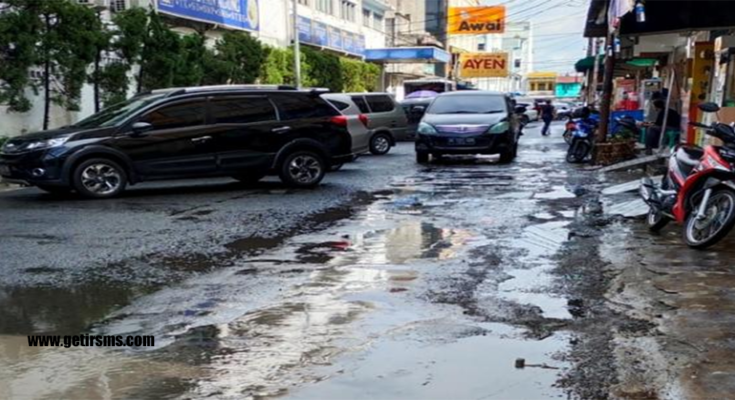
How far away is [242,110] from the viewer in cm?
1185

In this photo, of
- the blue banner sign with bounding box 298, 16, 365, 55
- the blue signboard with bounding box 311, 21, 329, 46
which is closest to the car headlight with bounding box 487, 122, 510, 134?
the blue banner sign with bounding box 298, 16, 365, 55

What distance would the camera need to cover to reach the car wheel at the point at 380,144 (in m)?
20.0

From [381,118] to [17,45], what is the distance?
9452 millimetres

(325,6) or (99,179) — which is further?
(325,6)

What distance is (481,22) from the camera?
2005 inches

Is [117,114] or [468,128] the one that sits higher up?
[117,114]

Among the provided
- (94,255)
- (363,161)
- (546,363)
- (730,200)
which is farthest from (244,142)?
(546,363)

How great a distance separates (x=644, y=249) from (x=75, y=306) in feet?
17.7

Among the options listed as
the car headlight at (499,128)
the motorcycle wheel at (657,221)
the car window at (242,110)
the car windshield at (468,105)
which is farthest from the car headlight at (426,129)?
the motorcycle wheel at (657,221)

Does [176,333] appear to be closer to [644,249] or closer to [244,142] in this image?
[644,249]

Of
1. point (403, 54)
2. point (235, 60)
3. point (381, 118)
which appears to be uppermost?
point (403, 54)

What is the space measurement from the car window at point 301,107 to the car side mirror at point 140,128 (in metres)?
2.20

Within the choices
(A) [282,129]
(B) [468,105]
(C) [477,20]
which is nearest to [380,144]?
(B) [468,105]

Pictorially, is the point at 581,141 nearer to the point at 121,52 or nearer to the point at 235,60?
the point at 121,52
